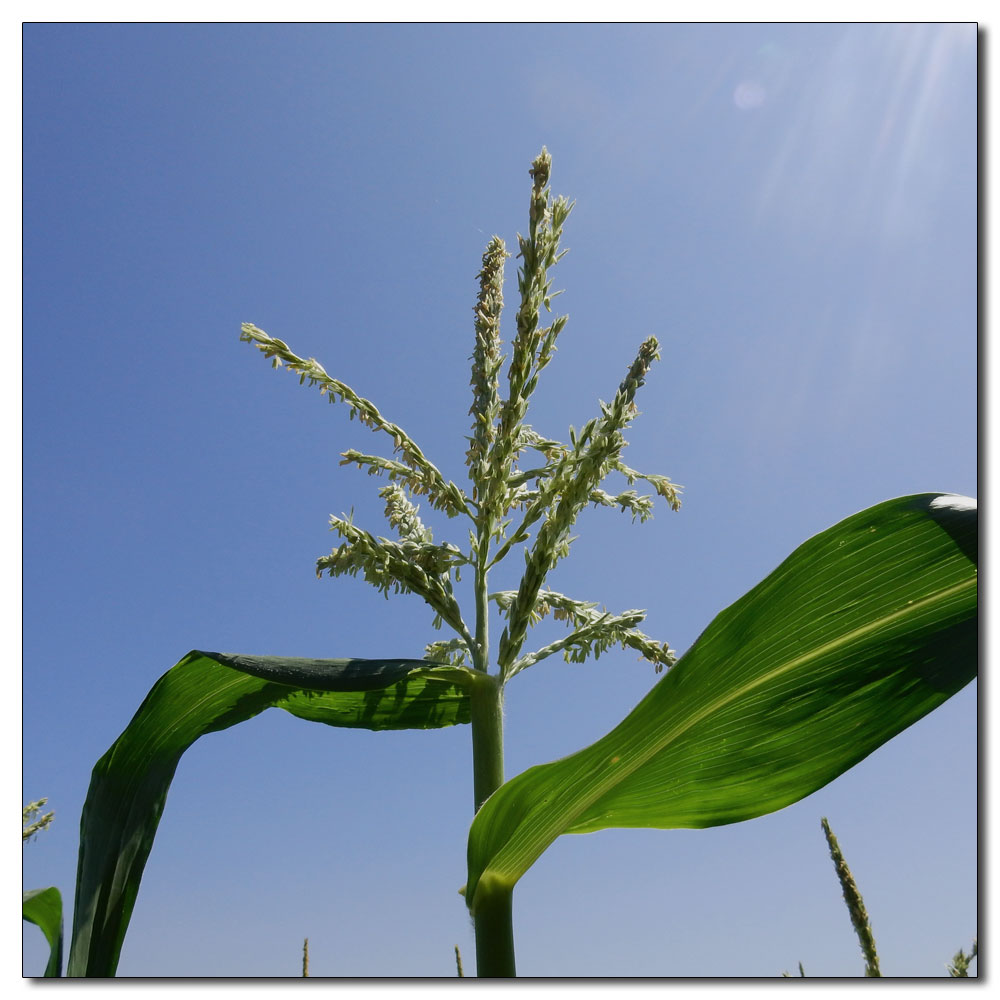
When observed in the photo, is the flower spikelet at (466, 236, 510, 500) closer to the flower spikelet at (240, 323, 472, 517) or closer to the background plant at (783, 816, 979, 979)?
the flower spikelet at (240, 323, 472, 517)

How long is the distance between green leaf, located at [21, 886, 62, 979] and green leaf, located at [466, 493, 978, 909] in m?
0.80

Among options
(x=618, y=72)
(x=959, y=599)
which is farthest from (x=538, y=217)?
(x=618, y=72)

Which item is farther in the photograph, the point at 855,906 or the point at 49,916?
the point at 49,916

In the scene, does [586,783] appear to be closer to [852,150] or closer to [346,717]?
[346,717]

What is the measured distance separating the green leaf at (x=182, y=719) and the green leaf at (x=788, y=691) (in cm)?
22

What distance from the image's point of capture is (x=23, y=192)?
6.44ft

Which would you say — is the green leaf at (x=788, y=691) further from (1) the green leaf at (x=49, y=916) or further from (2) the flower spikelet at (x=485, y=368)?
(1) the green leaf at (x=49, y=916)

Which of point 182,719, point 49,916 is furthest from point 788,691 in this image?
point 49,916

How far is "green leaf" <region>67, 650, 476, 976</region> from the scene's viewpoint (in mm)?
1038

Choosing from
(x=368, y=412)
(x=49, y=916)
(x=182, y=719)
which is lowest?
(x=49, y=916)

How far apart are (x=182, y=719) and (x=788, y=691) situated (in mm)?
927

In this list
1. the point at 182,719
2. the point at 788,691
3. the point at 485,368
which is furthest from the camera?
the point at 182,719

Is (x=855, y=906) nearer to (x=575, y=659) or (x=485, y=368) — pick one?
(x=575, y=659)

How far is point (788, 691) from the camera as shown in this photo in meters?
0.99
